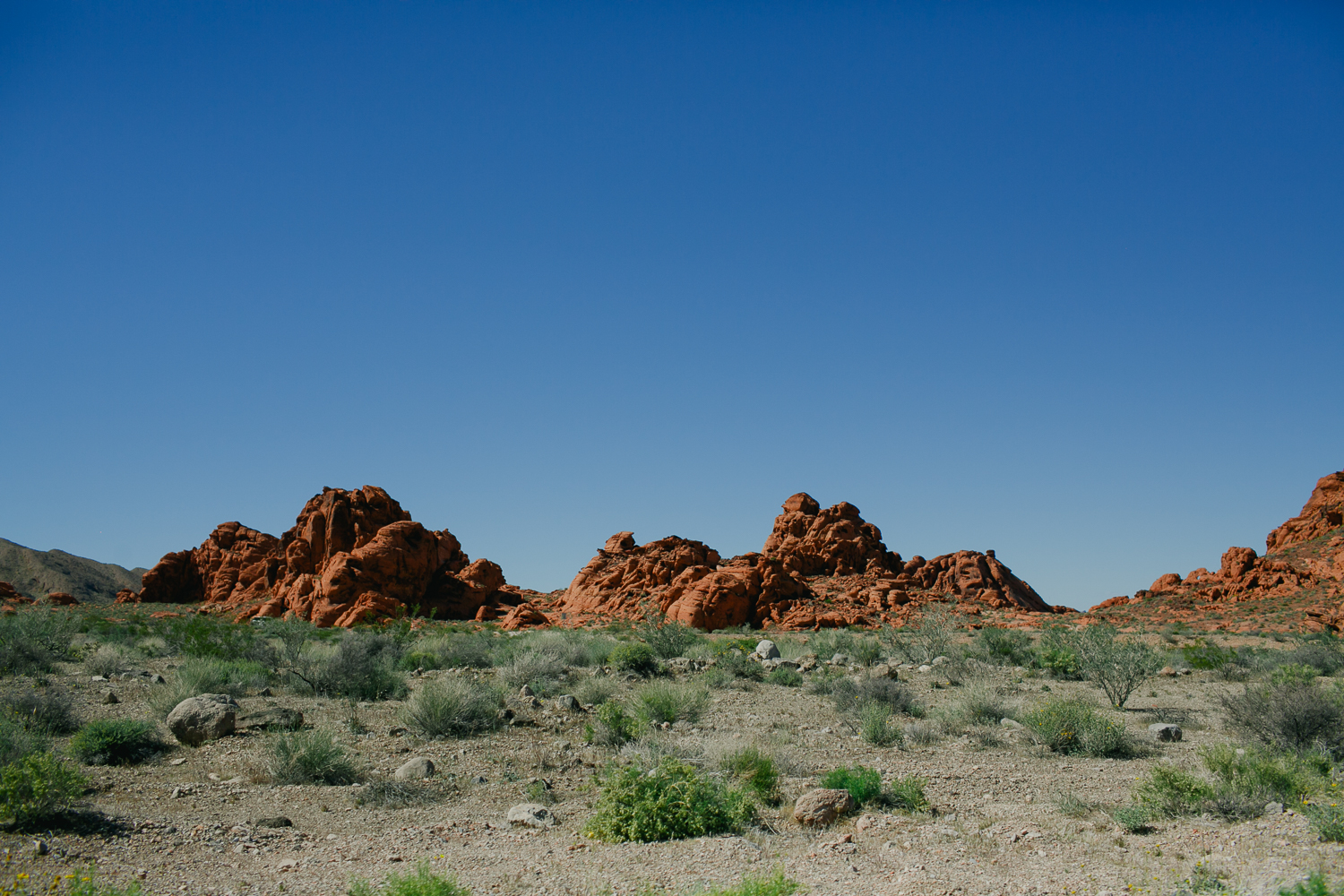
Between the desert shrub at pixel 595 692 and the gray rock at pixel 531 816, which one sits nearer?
the gray rock at pixel 531 816

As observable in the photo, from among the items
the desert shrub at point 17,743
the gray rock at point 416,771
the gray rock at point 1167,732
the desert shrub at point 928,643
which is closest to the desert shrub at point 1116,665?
the gray rock at point 1167,732

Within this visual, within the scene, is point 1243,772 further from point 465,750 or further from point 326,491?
point 326,491

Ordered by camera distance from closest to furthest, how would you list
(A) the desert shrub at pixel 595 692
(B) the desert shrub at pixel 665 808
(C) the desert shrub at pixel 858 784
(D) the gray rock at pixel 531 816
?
(B) the desert shrub at pixel 665 808
(D) the gray rock at pixel 531 816
(C) the desert shrub at pixel 858 784
(A) the desert shrub at pixel 595 692

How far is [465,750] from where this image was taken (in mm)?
11320

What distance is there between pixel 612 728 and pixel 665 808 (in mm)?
4220

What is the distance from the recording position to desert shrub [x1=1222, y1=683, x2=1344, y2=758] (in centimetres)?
996

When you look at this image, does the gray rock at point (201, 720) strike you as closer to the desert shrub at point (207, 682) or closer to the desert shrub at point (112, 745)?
the desert shrub at point (112, 745)

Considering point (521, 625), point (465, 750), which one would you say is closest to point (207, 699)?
point (465, 750)

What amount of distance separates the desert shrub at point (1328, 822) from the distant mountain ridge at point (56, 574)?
3461 inches

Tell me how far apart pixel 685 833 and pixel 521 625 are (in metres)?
41.4

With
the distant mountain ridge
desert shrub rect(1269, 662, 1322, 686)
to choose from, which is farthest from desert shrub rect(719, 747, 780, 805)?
the distant mountain ridge

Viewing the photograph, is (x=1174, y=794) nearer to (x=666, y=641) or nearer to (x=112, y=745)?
(x=112, y=745)

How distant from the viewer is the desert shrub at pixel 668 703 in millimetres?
12800

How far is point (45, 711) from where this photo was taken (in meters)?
11.4
